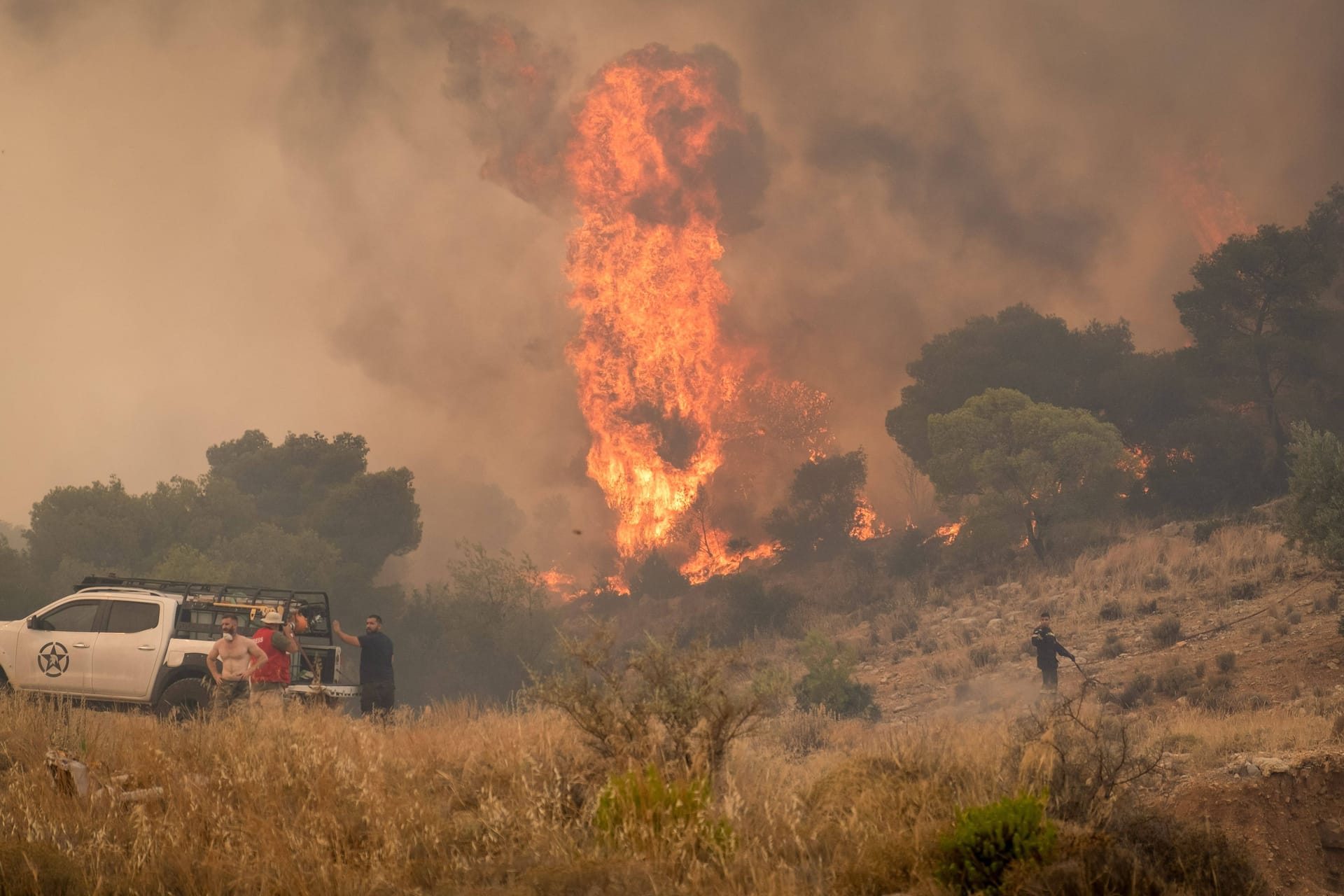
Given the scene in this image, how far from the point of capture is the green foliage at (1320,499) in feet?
75.4

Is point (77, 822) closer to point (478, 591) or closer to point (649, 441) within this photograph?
point (478, 591)

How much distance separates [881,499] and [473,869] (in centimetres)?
6108

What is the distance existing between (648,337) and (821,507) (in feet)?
60.6

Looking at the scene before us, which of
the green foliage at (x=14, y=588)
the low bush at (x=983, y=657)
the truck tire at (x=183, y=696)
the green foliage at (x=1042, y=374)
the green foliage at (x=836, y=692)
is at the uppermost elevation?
the green foliage at (x=1042, y=374)

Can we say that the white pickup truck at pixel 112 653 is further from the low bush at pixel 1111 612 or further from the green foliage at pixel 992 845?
the low bush at pixel 1111 612

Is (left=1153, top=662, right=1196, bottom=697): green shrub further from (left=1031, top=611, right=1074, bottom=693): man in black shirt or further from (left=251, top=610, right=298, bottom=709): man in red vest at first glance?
(left=251, top=610, right=298, bottom=709): man in red vest

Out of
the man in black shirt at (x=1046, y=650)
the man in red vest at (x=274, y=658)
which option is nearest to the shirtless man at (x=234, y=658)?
the man in red vest at (x=274, y=658)

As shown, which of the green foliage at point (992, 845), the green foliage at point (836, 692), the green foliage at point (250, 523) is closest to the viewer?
the green foliage at point (992, 845)

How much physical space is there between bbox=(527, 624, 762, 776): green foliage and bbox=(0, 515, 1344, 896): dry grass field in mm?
182

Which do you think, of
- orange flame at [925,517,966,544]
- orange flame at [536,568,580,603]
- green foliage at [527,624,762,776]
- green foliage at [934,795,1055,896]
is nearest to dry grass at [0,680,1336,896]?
green foliage at [934,795,1055,896]

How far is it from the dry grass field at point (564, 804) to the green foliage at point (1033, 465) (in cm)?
2701

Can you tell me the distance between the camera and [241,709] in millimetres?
9742

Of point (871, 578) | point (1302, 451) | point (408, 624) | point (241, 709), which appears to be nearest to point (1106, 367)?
point (871, 578)

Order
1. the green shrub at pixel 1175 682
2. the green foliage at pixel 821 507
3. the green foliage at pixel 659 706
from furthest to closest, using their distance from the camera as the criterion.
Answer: the green foliage at pixel 821 507 → the green shrub at pixel 1175 682 → the green foliage at pixel 659 706
